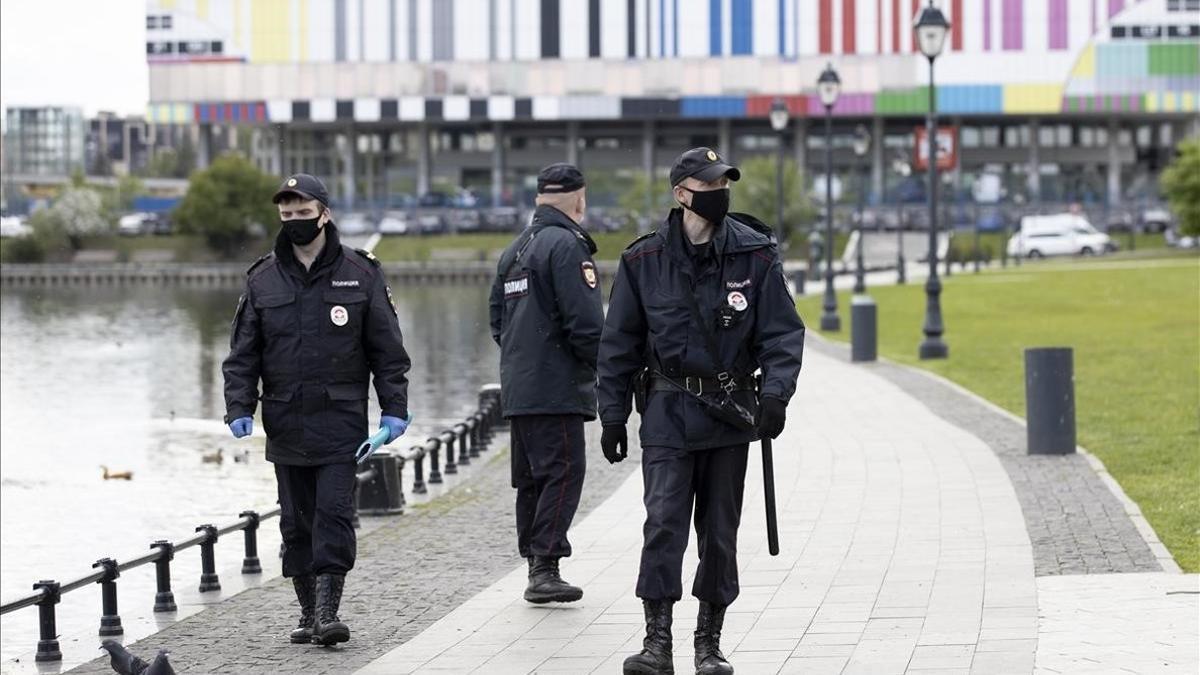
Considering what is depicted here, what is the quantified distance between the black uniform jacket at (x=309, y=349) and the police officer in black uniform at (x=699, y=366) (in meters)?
A: 1.52

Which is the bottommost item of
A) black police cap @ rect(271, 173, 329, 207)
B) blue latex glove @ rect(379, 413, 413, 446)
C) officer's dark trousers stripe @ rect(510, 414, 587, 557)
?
officer's dark trousers stripe @ rect(510, 414, 587, 557)

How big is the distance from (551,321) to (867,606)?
211cm

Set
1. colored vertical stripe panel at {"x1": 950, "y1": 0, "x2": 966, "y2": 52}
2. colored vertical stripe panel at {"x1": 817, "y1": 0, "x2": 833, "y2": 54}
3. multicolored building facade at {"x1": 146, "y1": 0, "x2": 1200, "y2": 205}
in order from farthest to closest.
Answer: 1. colored vertical stripe panel at {"x1": 817, "y1": 0, "x2": 833, "y2": 54}
2. multicolored building facade at {"x1": 146, "y1": 0, "x2": 1200, "y2": 205}
3. colored vertical stripe panel at {"x1": 950, "y1": 0, "x2": 966, "y2": 52}

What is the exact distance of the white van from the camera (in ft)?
310

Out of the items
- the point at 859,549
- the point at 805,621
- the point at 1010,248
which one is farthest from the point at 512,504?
the point at 1010,248

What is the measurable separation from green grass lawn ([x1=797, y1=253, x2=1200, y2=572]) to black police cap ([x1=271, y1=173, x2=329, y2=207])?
16.4ft

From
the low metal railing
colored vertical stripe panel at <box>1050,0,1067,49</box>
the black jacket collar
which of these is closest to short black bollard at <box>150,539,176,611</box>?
the low metal railing

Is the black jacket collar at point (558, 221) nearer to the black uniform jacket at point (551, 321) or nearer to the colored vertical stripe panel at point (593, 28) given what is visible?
the black uniform jacket at point (551, 321)

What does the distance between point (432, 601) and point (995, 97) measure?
4511 inches

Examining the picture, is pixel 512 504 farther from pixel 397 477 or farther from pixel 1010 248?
pixel 1010 248

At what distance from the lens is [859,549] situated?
11773 mm

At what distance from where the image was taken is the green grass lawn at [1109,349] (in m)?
15.3

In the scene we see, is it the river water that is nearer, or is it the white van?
the river water

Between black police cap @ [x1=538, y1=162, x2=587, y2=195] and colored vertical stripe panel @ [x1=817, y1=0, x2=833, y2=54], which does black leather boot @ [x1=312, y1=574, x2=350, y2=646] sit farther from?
colored vertical stripe panel @ [x1=817, y1=0, x2=833, y2=54]
